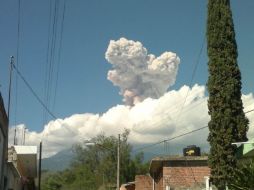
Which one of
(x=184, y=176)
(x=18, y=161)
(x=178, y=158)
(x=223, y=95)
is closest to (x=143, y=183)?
(x=184, y=176)

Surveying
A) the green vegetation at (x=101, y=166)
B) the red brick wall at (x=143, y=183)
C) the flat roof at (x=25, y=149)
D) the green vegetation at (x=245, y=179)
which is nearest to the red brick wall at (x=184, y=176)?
the red brick wall at (x=143, y=183)

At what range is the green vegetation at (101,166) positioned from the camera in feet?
254

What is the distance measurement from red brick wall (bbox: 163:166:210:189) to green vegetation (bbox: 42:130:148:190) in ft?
132

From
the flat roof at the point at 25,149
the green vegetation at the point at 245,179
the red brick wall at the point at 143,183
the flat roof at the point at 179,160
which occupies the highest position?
the flat roof at the point at 25,149

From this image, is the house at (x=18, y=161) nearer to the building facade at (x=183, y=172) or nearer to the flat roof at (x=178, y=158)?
the flat roof at (x=178, y=158)

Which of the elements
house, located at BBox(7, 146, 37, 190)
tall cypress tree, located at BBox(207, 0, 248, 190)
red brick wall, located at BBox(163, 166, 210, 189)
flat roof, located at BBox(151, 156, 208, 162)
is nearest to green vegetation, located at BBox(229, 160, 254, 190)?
tall cypress tree, located at BBox(207, 0, 248, 190)

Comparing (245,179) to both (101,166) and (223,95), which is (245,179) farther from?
(101,166)

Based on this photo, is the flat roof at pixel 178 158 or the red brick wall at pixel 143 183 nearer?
the flat roof at pixel 178 158

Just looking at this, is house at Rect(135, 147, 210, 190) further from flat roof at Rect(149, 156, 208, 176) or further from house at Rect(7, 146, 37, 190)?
house at Rect(7, 146, 37, 190)

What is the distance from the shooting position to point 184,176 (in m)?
31.8

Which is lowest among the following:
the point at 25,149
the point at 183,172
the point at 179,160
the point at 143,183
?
the point at 143,183

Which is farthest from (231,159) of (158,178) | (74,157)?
(74,157)

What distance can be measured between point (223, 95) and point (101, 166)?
58778 mm

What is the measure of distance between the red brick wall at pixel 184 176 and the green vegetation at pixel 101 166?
4010 centimetres
